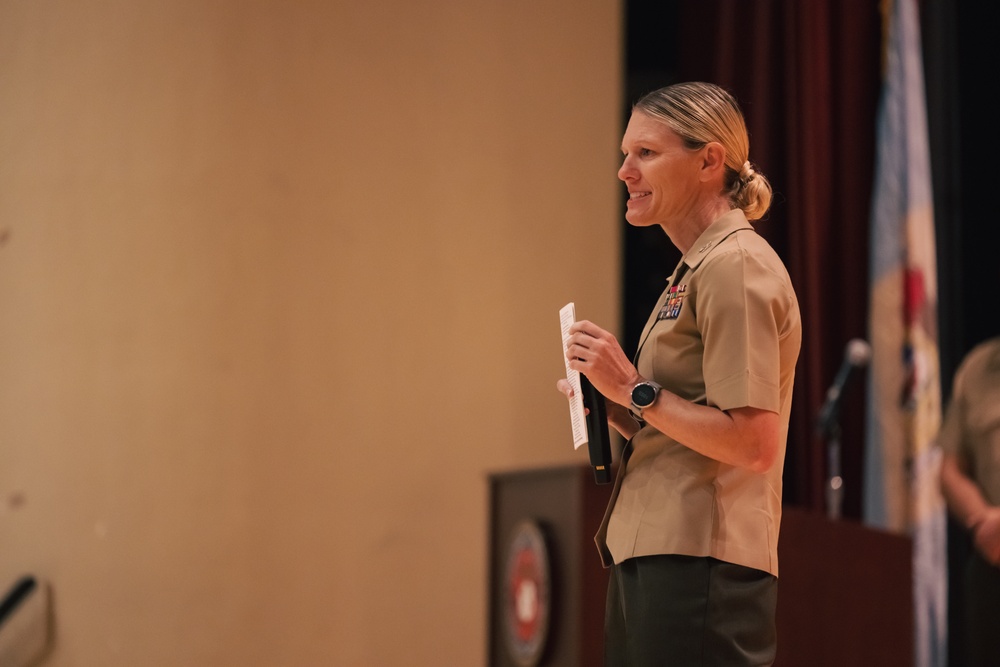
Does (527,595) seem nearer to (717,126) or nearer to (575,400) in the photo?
(575,400)

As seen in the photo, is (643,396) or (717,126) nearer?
(643,396)

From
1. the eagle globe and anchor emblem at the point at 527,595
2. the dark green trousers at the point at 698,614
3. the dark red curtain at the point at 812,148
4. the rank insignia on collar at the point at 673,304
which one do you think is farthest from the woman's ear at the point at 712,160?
the dark red curtain at the point at 812,148

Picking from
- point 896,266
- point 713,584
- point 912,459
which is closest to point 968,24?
point 896,266

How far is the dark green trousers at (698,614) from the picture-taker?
4.46ft

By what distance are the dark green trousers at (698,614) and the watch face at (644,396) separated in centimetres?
20

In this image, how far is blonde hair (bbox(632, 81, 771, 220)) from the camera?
4.97ft

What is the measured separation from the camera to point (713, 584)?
1.37m

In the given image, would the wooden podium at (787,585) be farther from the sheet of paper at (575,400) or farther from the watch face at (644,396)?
the watch face at (644,396)

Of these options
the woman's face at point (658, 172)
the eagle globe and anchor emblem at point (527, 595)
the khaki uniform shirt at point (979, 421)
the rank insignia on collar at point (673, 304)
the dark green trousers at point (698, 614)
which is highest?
the woman's face at point (658, 172)

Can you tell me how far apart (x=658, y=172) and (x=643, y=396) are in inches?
13.1

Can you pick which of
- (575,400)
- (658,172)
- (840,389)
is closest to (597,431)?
(575,400)

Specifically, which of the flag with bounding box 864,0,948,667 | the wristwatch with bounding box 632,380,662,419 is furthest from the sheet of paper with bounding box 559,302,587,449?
the flag with bounding box 864,0,948,667

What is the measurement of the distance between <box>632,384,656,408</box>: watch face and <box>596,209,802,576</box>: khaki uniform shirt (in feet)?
0.23

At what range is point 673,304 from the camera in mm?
1486
